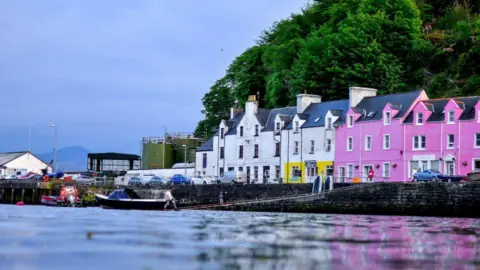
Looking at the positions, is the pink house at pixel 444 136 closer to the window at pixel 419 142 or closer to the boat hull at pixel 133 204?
the window at pixel 419 142

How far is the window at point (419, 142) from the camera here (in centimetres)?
7144

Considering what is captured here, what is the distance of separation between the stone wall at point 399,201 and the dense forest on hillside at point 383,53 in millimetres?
28361

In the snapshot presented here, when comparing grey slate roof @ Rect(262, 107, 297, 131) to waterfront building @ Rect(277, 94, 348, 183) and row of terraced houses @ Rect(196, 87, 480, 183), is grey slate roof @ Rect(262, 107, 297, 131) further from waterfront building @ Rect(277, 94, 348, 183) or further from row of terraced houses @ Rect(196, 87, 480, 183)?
waterfront building @ Rect(277, 94, 348, 183)

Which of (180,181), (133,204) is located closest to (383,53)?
(180,181)

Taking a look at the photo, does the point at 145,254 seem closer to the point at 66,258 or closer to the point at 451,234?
the point at 66,258

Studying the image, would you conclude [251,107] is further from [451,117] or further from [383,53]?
[451,117]

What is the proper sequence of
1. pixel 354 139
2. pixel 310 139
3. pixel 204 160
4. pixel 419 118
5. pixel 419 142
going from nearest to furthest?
pixel 419 142 < pixel 419 118 < pixel 354 139 < pixel 310 139 < pixel 204 160

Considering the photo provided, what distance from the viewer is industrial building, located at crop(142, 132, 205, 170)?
114 metres

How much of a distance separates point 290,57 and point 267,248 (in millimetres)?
83239

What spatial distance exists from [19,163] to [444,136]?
79.8m

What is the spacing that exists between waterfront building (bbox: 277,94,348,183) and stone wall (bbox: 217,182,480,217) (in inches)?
650

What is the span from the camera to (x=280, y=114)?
283 feet

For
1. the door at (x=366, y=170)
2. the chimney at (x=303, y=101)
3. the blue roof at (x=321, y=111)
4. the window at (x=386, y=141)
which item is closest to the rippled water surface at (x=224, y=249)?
the window at (x=386, y=141)

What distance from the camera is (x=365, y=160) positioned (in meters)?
76.3
